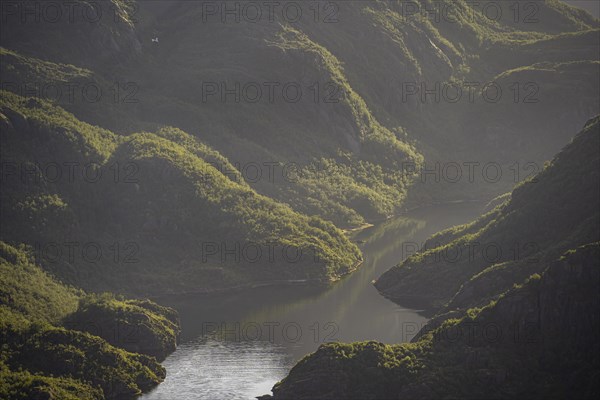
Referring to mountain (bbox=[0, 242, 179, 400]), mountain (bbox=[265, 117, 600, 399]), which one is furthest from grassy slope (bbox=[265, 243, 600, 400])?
mountain (bbox=[0, 242, 179, 400])

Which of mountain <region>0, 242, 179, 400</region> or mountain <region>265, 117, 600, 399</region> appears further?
mountain <region>0, 242, 179, 400</region>

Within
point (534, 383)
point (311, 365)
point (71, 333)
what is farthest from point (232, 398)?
point (534, 383)

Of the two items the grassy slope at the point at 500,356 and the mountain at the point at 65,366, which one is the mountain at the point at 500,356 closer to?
the grassy slope at the point at 500,356

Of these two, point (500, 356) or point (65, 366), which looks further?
point (65, 366)

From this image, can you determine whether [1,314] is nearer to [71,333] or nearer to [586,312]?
[71,333]

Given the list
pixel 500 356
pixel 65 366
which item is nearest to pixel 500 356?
pixel 500 356

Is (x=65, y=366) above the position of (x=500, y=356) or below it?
below

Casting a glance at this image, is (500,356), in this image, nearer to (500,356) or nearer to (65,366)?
(500,356)

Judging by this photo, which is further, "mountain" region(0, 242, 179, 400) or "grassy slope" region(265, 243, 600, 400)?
"mountain" region(0, 242, 179, 400)

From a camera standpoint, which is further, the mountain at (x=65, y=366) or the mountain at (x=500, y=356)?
the mountain at (x=65, y=366)

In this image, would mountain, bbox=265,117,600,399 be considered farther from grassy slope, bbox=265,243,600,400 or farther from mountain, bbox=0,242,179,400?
mountain, bbox=0,242,179,400

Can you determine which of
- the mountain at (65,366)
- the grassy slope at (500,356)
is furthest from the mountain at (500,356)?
the mountain at (65,366)
